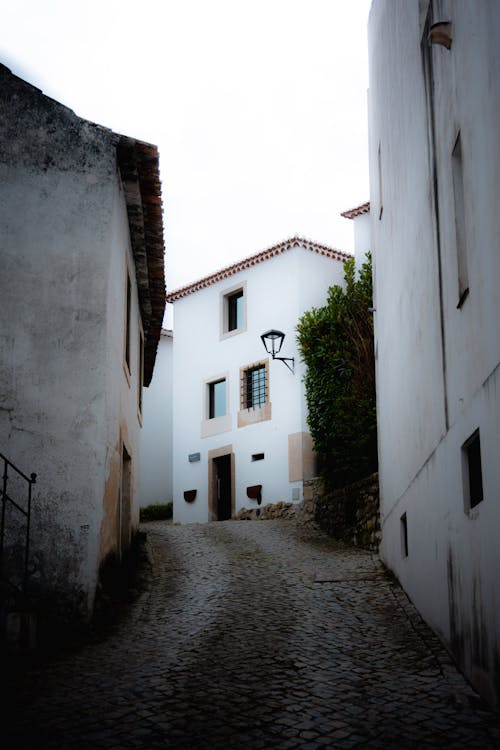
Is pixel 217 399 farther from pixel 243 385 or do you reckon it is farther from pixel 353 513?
pixel 353 513

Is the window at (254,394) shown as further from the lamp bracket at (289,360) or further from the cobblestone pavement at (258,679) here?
the cobblestone pavement at (258,679)

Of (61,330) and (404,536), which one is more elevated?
(61,330)

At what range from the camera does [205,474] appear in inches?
1044

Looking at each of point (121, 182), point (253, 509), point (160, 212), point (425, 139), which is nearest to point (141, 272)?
point (160, 212)

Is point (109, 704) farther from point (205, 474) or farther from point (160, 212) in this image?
point (205, 474)

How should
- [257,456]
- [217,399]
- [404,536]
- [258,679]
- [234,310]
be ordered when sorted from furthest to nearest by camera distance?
[234,310] → [217,399] → [257,456] → [404,536] → [258,679]

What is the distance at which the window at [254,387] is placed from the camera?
25359 millimetres

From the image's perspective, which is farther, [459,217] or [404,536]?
[404,536]

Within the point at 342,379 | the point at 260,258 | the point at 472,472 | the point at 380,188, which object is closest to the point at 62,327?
the point at 472,472

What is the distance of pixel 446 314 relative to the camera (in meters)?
7.92

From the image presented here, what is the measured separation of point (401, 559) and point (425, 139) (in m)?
5.25

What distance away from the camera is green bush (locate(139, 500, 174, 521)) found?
2906 centimetres

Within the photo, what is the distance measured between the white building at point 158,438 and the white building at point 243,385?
2.52 metres

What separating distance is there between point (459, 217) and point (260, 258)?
18.8 m
